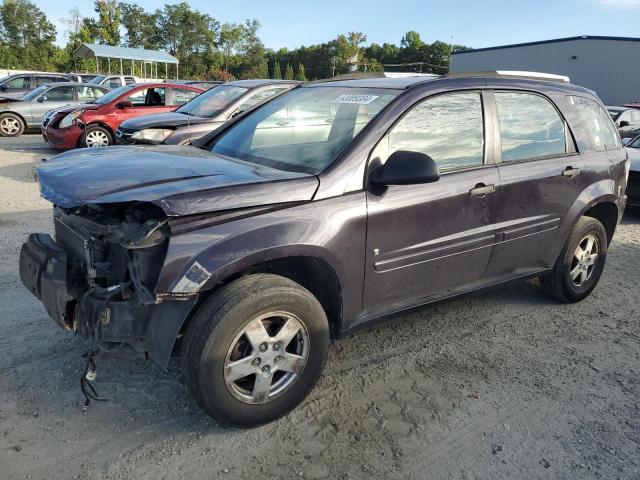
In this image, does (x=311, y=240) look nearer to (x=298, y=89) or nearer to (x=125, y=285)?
(x=125, y=285)

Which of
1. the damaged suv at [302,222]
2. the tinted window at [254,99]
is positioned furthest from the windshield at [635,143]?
the tinted window at [254,99]

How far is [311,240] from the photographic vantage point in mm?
2764

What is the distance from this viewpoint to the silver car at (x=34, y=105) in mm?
14500

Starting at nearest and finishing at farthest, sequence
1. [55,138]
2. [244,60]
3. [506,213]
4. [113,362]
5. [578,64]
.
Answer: [113,362] → [506,213] → [55,138] → [578,64] → [244,60]

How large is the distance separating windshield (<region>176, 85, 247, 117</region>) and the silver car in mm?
7029

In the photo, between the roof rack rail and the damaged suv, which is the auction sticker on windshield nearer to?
the damaged suv

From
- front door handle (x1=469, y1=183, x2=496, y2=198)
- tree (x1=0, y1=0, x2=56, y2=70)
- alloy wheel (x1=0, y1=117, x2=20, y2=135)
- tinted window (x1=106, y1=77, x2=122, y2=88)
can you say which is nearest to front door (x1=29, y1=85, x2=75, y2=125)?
alloy wheel (x1=0, y1=117, x2=20, y2=135)

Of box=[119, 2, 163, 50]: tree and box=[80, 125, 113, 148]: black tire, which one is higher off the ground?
box=[119, 2, 163, 50]: tree

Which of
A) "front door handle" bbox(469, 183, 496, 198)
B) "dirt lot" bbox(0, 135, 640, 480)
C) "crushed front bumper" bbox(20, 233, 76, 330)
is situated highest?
"front door handle" bbox(469, 183, 496, 198)

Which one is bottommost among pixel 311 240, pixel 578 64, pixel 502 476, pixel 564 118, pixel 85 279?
pixel 502 476

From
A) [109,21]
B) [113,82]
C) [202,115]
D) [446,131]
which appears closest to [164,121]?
[202,115]

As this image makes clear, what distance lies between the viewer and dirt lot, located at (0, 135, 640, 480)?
2.56m

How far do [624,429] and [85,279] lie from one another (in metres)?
3.06

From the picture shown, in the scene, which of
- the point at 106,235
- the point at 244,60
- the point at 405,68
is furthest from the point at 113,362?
the point at 405,68
